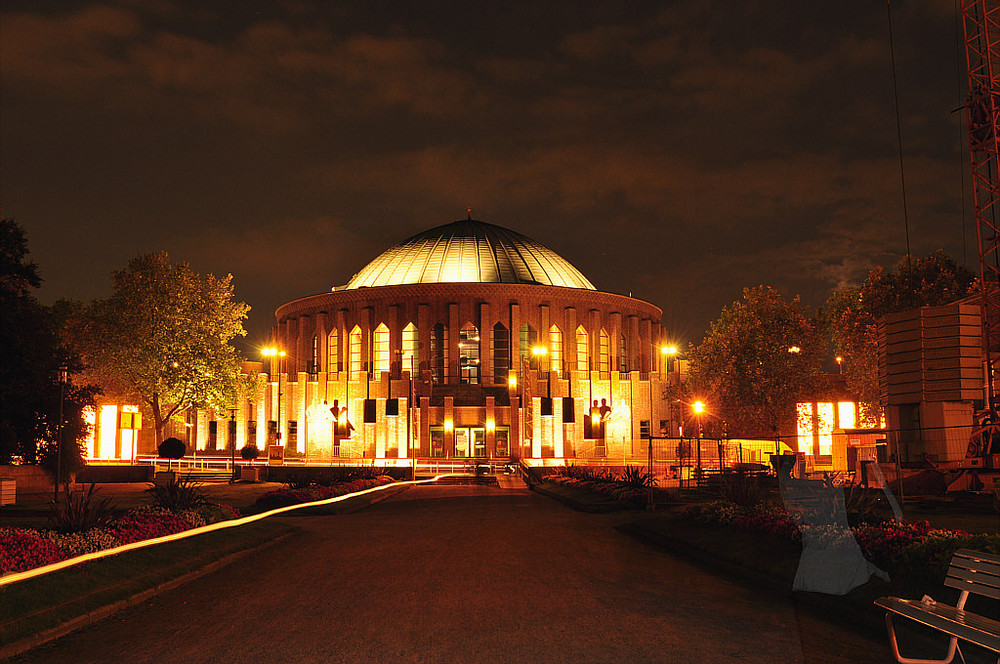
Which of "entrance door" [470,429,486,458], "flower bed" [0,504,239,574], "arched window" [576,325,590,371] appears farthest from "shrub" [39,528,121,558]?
"arched window" [576,325,590,371]

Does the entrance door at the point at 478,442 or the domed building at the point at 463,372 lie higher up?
the domed building at the point at 463,372

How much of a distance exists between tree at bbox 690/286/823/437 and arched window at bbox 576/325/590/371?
16022 millimetres

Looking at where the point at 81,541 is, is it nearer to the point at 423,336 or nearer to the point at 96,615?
the point at 96,615

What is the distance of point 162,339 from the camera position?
6078 centimetres

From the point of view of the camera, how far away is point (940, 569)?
1155cm

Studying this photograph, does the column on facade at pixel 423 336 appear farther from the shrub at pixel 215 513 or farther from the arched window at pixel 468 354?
the shrub at pixel 215 513

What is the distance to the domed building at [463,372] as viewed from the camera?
262 feet

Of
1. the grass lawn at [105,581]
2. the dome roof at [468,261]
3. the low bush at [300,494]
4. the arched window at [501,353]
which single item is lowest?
the low bush at [300,494]

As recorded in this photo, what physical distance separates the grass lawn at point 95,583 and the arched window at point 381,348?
68.8m

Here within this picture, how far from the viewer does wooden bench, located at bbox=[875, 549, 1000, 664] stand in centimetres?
769

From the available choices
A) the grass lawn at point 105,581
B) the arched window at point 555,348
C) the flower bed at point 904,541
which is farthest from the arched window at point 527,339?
the flower bed at point 904,541

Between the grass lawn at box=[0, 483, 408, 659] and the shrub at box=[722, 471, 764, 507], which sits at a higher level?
the shrub at box=[722, 471, 764, 507]

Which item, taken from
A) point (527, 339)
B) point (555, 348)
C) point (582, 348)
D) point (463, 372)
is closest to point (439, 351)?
point (463, 372)

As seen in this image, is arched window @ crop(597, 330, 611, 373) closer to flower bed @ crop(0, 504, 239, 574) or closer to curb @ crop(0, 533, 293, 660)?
flower bed @ crop(0, 504, 239, 574)
